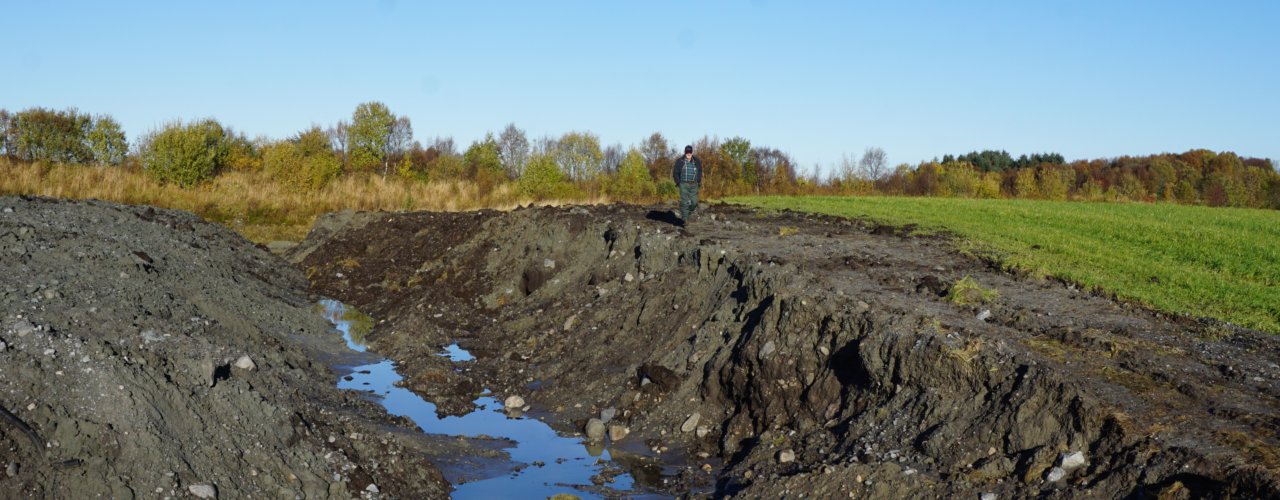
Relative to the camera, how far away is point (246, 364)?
7559mm

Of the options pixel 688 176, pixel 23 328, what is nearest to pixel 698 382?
pixel 23 328

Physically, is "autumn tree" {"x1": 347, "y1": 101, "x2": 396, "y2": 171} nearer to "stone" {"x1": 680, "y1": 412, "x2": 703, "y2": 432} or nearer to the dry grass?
the dry grass

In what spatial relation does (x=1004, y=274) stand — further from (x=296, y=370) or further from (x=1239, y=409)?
(x=296, y=370)

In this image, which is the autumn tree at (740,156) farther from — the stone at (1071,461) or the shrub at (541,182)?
the stone at (1071,461)

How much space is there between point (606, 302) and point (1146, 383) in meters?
6.91

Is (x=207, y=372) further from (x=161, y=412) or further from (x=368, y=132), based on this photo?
(x=368, y=132)

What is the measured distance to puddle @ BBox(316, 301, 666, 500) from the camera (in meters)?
6.31

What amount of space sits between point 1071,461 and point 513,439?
15.1ft

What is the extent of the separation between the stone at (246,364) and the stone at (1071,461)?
6597 millimetres

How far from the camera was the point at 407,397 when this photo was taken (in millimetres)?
9047

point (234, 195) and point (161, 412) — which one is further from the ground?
point (234, 195)

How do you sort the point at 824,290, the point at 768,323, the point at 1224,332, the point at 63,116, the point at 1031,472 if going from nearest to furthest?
the point at 1031,472 → the point at 1224,332 → the point at 768,323 → the point at 824,290 → the point at 63,116

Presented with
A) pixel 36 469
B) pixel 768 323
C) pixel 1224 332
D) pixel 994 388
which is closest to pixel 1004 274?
pixel 1224 332

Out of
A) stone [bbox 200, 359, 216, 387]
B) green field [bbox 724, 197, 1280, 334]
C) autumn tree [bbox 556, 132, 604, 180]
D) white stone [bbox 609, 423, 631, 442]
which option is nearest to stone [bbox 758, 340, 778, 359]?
white stone [bbox 609, 423, 631, 442]
